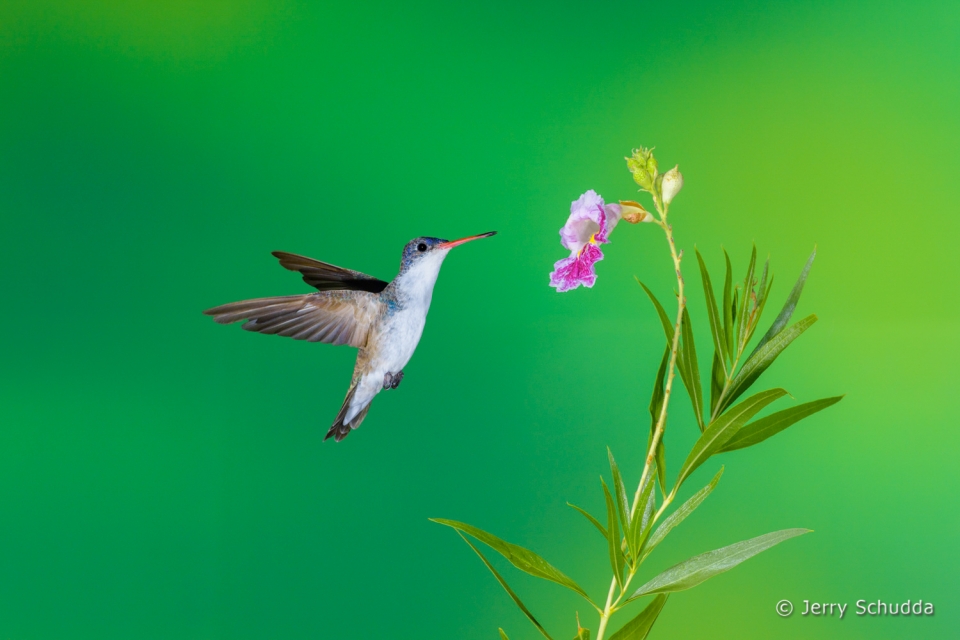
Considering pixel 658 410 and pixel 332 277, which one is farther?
pixel 332 277

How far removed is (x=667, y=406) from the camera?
0.99 meters

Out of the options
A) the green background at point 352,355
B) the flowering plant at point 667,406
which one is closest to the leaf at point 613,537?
the flowering plant at point 667,406

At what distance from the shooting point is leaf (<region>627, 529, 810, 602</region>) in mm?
997

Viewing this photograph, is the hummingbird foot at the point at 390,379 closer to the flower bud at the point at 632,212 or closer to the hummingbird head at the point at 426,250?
the hummingbird head at the point at 426,250

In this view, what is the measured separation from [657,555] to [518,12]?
57.4 inches

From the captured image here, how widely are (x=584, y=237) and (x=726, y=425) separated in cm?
33

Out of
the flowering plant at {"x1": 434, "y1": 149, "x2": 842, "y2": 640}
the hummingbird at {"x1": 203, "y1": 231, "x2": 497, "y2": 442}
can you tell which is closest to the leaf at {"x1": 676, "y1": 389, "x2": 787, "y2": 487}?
the flowering plant at {"x1": 434, "y1": 149, "x2": 842, "y2": 640}

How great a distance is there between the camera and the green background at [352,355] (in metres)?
1.68

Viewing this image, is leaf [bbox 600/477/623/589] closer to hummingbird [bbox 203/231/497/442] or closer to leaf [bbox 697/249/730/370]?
leaf [bbox 697/249/730/370]

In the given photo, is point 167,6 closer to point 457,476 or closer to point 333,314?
point 333,314

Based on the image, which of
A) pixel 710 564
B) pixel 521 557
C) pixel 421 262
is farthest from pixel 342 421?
pixel 710 564

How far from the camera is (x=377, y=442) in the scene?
1716 millimetres

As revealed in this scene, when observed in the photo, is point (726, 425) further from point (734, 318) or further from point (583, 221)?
point (583, 221)

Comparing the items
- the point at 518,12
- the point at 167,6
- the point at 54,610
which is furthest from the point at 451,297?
the point at 54,610
